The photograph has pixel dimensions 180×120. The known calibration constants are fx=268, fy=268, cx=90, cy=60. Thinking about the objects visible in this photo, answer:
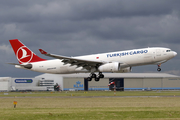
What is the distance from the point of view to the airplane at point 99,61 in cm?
4734

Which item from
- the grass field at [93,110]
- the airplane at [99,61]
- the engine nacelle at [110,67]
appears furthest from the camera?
the engine nacelle at [110,67]

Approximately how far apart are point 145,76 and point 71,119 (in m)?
136

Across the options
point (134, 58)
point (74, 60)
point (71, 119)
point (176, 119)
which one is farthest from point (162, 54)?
point (71, 119)

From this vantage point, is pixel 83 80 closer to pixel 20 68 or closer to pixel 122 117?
pixel 20 68

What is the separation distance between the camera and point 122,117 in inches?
946

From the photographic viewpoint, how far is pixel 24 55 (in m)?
58.3

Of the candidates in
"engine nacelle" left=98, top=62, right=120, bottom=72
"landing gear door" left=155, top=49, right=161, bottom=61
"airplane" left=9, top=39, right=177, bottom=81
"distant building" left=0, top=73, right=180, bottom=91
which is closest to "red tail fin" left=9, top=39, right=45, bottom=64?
"airplane" left=9, top=39, right=177, bottom=81

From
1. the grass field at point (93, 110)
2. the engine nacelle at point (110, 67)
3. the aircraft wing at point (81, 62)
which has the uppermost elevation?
the aircraft wing at point (81, 62)

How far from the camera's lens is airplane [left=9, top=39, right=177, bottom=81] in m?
47.3

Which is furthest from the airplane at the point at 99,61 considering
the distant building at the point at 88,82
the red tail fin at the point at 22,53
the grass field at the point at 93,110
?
the distant building at the point at 88,82

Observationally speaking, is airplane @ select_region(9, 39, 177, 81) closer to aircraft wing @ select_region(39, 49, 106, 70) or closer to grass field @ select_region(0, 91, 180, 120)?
aircraft wing @ select_region(39, 49, 106, 70)

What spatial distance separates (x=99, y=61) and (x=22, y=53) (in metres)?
18.9

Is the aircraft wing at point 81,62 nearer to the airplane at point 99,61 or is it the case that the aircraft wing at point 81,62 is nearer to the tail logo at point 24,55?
the airplane at point 99,61

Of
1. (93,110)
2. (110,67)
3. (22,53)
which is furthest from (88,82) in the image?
(93,110)
